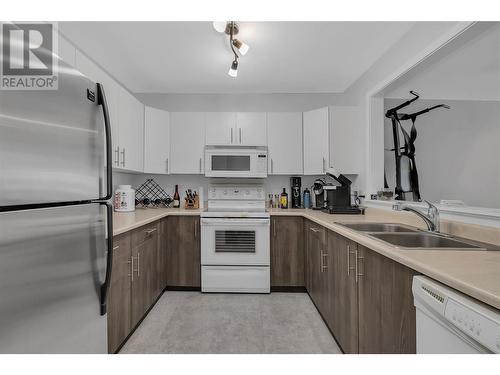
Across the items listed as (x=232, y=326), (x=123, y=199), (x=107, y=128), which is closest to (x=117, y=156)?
(x=123, y=199)

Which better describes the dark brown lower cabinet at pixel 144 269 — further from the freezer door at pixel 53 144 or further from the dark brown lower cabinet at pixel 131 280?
the freezer door at pixel 53 144

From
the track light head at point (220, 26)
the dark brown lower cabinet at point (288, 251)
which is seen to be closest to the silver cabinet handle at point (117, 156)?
the track light head at point (220, 26)

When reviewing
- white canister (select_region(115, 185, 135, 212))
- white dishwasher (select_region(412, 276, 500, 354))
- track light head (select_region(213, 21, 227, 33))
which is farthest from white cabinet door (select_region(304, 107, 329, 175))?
white dishwasher (select_region(412, 276, 500, 354))

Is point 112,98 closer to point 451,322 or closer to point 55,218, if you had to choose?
point 55,218

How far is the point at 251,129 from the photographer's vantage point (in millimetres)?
3203

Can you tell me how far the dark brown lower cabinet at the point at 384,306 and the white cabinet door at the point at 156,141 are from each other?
245 centimetres

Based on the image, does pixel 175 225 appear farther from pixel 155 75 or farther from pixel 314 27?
pixel 314 27

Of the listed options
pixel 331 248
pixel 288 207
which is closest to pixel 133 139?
pixel 288 207

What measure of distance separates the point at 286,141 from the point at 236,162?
0.67 metres

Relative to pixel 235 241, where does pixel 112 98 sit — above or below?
above

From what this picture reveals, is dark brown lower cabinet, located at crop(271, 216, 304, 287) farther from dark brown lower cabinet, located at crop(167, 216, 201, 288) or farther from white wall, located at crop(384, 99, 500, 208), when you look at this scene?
white wall, located at crop(384, 99, 500, 208)

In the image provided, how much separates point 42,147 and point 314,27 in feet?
6.37

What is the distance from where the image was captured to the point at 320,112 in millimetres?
3051

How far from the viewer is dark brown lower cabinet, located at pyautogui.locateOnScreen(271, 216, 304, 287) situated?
2.83 metres
